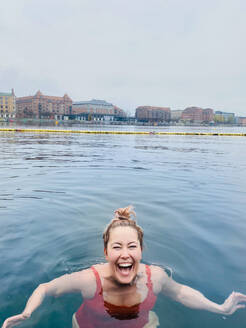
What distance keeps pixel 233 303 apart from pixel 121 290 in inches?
61.9

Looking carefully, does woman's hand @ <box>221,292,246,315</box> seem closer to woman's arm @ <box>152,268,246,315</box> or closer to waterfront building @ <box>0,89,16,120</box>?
woman's arm @ <box>152,268,246,315</box>

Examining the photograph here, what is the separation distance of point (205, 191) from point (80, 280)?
23.7 ft

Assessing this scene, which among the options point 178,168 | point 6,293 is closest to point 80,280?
point 6,293

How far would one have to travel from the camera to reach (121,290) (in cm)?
338

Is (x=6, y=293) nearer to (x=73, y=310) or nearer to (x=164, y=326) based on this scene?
(x=73, y=310)

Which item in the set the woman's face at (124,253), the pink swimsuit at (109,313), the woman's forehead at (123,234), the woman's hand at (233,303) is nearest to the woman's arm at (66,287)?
the pink swimsuit at (109,313)

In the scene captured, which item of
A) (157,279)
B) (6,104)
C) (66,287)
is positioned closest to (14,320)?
(66,287)

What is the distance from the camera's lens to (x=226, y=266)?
4.75 metres

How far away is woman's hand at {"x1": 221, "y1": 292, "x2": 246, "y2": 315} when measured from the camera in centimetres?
356

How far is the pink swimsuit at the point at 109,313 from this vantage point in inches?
126

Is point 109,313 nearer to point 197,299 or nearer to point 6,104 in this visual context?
point 197,299

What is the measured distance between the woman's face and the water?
864 mm

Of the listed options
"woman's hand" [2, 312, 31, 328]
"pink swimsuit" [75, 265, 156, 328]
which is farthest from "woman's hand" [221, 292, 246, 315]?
"woman's hand" [2, 312, 31, 328]

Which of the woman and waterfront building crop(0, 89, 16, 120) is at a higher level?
waterfront building crop(0, 89, 16, 120)
